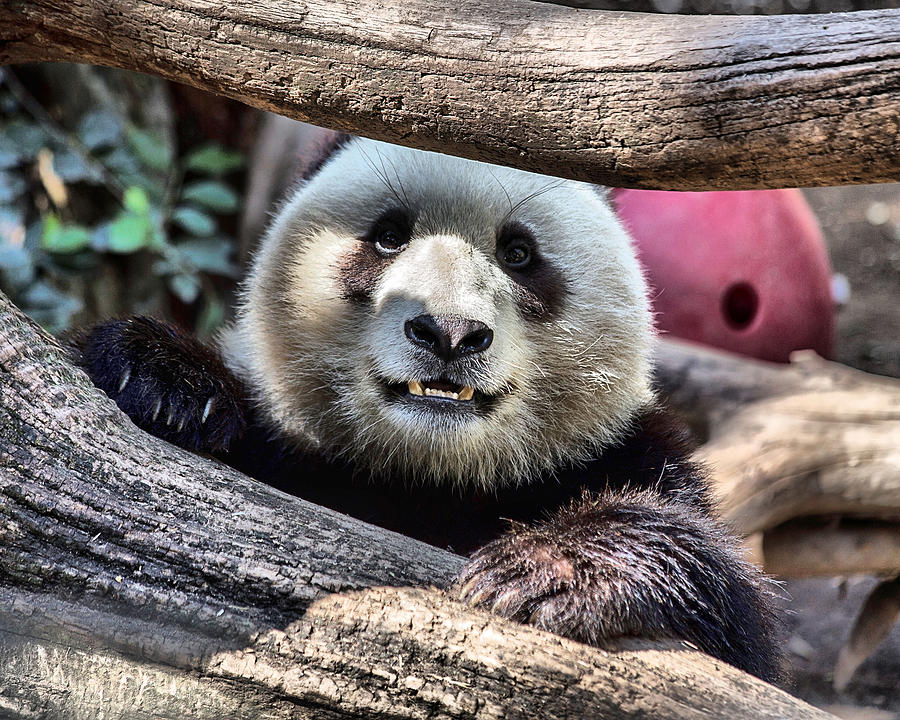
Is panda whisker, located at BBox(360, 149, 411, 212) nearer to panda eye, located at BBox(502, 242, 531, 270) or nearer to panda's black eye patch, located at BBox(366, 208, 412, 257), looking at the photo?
panda's black eye patch, located at BBox(366, 208, 412, 257)

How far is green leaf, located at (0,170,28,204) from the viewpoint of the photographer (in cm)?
514

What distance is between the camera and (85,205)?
5727mm

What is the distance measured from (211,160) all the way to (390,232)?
350 centimetres

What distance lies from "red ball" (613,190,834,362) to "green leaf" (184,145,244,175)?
105 inches

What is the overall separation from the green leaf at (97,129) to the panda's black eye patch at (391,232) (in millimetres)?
3211

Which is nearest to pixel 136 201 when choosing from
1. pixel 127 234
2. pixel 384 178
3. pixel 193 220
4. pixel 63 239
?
pixel 127 234

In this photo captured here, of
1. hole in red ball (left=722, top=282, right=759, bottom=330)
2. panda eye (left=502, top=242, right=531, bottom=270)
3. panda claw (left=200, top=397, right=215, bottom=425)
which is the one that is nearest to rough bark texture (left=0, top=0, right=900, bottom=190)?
panda eye (left=502, top=242, right=531, bottom=270)

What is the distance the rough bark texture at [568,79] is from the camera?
1749 mm

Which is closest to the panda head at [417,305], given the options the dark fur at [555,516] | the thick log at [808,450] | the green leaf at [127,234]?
the dark fur at [555,516]

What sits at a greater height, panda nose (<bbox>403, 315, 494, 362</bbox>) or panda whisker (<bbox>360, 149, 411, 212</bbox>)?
panda whisker (<bbox>360, 149, 411, 212</bbox>)

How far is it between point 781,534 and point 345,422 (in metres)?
2.57

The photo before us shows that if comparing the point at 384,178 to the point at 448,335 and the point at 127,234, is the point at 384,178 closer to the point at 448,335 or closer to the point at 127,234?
the point at 448,335

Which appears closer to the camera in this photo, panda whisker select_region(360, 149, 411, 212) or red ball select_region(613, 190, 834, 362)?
panda whisker select_region(360, 149, 411, 212)

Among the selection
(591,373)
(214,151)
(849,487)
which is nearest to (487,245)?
(591,373)
